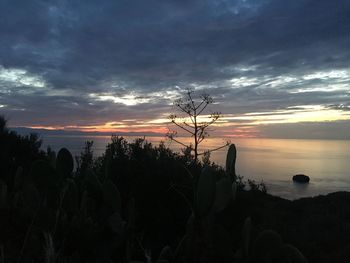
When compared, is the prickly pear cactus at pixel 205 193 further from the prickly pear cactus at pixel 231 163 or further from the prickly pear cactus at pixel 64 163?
the prickly pear cactus at pixel 64 163

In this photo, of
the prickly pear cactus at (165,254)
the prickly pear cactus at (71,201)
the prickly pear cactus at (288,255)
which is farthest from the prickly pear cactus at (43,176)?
the prickly pear cactus at (288,255)

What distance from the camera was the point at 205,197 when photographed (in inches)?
248

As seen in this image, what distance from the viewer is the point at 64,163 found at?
698 centimetres

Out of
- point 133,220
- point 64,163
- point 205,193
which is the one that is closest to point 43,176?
point 64,163

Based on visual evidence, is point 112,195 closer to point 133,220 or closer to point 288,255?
point 133,220

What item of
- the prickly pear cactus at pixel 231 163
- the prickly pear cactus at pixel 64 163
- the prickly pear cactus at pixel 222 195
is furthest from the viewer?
the prickly pear cactus at pixel 231 163

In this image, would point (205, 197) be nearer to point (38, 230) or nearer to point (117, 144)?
point (38, 230)

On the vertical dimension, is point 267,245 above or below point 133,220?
below

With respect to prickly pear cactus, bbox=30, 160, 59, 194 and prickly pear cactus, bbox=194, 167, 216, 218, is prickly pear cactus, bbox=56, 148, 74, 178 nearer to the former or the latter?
prickly pear cactus, bbox=30, 160, 59, 194

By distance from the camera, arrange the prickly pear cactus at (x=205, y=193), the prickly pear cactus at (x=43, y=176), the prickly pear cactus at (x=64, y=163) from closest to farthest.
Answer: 1. the prickly pear cactus at (x=43, y=176)
2. the prickly pear cactus at (x=205, y=193)
3. the prickly pear cactus at (x=64, y=163)

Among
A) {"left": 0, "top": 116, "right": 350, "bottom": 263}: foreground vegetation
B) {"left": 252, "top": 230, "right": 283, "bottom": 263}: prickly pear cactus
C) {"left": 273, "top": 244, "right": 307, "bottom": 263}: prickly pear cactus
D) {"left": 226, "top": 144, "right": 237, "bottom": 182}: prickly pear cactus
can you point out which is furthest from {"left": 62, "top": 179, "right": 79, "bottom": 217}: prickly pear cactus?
{"left": 273, "top": 244, "right": 307, "bottom": 263}: prickly pear cactus

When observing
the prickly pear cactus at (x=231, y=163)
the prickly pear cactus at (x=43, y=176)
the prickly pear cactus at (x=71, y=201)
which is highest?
the prickly pear cactus at (x=231, y=163)

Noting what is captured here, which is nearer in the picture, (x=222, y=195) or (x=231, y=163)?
(x=222, y=195)

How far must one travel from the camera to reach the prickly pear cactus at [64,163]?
696cm
